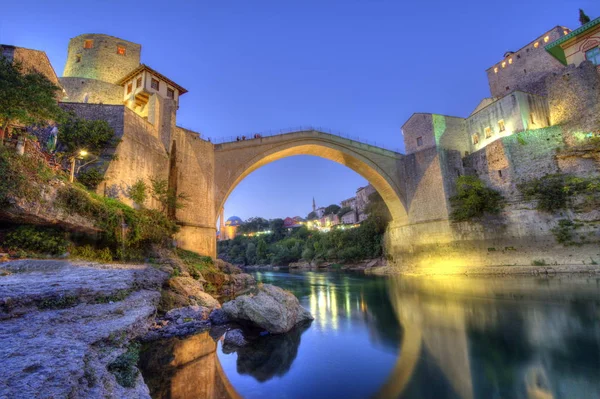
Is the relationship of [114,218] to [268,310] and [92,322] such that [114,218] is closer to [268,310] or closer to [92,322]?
[92,322]

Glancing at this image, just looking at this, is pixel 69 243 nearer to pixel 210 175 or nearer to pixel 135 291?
pixel 135 291

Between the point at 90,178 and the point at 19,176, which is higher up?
the point at 90,178

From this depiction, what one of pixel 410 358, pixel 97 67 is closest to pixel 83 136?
pixel 97 67

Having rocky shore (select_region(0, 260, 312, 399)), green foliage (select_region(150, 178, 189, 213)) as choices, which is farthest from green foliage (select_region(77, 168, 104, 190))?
rocky shore (select_region(0, 260, 312, 399))

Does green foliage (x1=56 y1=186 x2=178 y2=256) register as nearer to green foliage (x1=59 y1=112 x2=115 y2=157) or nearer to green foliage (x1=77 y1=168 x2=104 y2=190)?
green foliage (x1=77 y1=168 x2=104 y2=190)

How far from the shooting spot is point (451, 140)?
808 inches

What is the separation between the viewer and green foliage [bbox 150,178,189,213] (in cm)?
1235

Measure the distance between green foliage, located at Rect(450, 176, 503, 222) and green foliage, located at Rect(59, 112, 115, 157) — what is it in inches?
741

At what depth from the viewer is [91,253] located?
24.1 ft

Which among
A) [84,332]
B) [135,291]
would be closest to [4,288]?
[84,332]

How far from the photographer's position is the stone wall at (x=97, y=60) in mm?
18781

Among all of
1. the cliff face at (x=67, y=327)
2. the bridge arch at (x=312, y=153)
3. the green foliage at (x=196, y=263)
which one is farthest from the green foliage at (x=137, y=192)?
the cliff face at (x=67, y=327)

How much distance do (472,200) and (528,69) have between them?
16.3 m

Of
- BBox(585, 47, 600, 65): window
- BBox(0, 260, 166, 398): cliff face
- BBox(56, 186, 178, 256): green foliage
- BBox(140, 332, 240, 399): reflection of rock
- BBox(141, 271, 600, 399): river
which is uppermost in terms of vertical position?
BBox(585, 47, 600, 65): window
